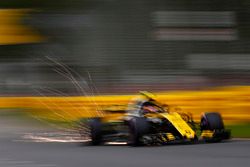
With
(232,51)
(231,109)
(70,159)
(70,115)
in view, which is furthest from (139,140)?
(232,51)

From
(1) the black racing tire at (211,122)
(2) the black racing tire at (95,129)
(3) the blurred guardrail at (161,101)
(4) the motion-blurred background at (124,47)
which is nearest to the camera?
(1) the black racing tire at (211,122)

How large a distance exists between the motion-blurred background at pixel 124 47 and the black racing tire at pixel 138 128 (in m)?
7.23

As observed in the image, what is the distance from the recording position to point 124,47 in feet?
67.1

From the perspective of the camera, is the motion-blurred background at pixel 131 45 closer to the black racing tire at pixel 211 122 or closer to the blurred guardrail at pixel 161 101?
the blurred guardrail at pixel 161 101

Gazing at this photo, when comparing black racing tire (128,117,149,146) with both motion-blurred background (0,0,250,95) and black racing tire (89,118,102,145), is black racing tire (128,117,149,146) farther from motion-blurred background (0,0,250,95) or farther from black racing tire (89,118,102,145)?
motion-blurred background (0,0,250,95)

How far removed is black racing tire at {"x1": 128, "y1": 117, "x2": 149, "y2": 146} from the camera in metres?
11.3

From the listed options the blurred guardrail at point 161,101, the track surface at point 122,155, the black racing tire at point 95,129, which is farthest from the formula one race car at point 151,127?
the blurred guardrail at point 161,101

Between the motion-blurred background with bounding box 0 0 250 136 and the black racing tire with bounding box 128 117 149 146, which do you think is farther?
the motion-blurred background with bounding box 0 0 250 136

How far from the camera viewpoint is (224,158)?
9883 millimetres

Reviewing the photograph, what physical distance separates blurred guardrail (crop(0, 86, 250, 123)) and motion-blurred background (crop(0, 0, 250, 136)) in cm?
98

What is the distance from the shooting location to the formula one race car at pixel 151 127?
37.0ft

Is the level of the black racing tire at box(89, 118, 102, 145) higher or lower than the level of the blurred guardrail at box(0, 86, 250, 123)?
lower

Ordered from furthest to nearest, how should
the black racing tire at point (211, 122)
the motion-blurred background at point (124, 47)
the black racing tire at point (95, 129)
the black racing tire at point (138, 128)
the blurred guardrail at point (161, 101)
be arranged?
1. the motion-blurred background at point (124, 47)
2. the blurred guardrail at point (161, 101)
3. the black racing tire at point (95, 129)
4. the black racing tire at point (211, 122)
5. the black racing tire at point (138, 128)

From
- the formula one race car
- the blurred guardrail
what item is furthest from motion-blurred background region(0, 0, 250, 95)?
the formula one race car
